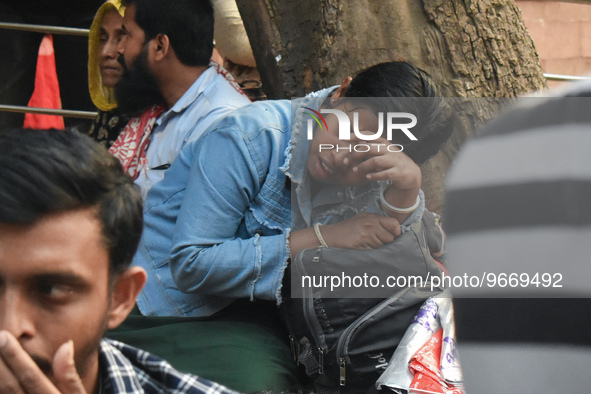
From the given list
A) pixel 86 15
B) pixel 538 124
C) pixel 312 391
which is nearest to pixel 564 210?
pixel 538 124

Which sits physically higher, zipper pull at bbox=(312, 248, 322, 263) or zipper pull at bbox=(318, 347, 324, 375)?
zipper pull at bbox=(312, 248, 322, 263)

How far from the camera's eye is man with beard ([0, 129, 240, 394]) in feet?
3.73

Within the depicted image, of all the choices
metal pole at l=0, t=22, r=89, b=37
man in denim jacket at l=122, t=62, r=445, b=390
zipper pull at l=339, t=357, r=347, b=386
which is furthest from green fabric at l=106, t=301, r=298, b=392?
metal pole at l=0, t=22, r=89, b=37

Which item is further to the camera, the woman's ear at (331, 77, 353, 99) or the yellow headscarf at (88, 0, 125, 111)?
the yellow headscarf at (88, 0, 125, 111)

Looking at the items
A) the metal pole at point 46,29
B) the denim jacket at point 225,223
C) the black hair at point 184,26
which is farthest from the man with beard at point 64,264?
the metal pole at point 46,29

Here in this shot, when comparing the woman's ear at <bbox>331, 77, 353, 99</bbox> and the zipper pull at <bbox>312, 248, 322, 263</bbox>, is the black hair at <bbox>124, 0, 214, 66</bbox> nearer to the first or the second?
the woman's ear at <bbox>331, 77, 353, 99</bbox>

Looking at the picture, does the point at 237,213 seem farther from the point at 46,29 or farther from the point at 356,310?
the point at 46,29

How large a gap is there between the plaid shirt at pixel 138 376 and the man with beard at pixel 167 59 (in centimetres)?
165

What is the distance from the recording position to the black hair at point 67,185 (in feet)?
3.85

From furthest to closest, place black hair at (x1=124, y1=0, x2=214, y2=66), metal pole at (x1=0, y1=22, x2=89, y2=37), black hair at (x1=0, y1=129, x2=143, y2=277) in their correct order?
metal pole at (x1=0, y1=22, x2=89, y2=37) < black hair at (x1=124, y1=0, x2=214, y2=66) < black hair at (x1=0, y1=129, x2=143, y2=277)

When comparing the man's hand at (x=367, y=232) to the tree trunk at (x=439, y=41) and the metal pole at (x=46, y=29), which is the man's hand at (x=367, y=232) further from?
the metal pole at (x=46, y=29)

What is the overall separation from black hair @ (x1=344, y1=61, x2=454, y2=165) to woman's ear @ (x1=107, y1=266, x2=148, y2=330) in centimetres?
101

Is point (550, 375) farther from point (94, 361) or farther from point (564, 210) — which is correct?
point (94, 361)

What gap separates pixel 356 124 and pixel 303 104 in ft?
0.76
